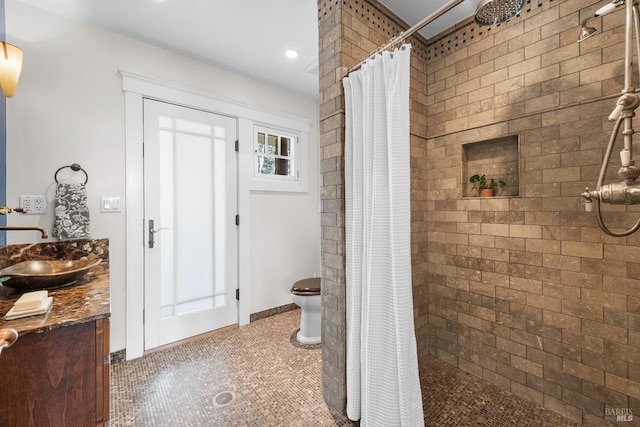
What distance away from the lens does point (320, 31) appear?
1.64 metres

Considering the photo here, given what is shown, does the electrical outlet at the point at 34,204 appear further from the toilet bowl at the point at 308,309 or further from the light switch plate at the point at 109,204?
the toilet bowl at the point at 308,309

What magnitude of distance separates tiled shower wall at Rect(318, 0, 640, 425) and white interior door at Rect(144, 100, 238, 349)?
1.33 metres

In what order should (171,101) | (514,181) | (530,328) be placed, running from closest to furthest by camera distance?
(530,328) → (514,181) → (171,101)

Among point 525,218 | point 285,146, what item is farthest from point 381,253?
point 285,146

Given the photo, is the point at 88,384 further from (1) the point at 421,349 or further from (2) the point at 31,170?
(1) the point at 421,349

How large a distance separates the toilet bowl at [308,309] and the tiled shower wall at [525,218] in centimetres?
67

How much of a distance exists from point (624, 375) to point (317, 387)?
1.61 metres

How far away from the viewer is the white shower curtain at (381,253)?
1.25 m

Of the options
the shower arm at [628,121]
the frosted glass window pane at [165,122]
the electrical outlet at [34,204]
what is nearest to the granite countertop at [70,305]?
the electrical outlet at [34,204]

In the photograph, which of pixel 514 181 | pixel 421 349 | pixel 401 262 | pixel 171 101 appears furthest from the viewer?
pixel 171 101

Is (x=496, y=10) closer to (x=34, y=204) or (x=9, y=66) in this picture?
(x=9, y=66)

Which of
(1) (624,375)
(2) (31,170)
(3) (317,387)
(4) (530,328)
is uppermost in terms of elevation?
(2) (31,170)

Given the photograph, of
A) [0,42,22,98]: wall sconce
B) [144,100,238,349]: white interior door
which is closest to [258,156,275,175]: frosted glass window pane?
[144,100,238,349]: white interior door

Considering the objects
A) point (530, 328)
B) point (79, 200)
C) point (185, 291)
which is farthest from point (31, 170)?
point (530, 328)
